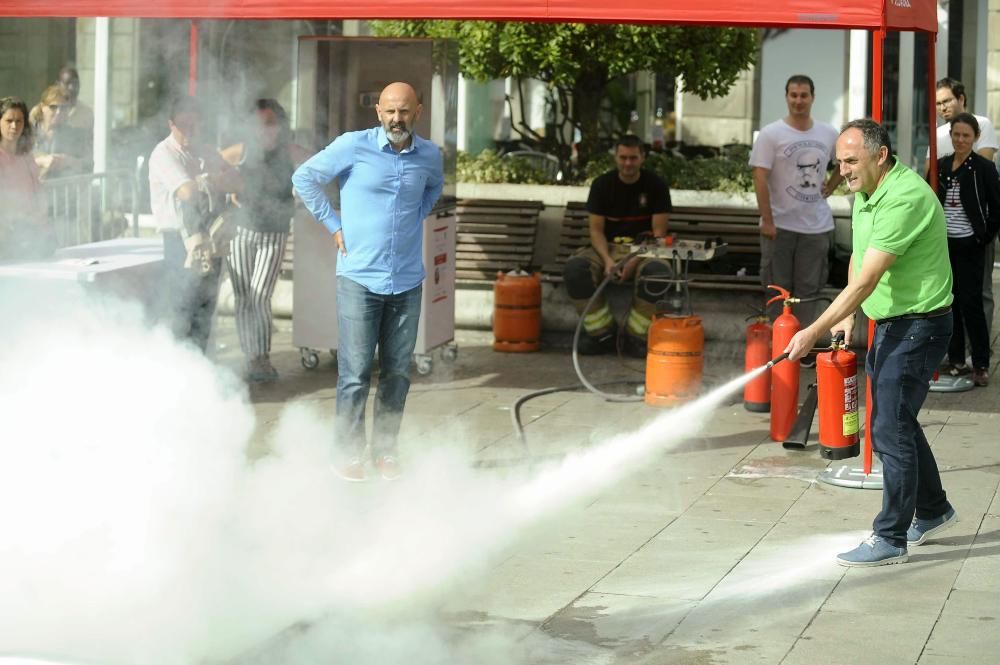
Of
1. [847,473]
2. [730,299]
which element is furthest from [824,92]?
[847,473]

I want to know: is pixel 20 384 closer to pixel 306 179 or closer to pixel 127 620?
pixel 127 620

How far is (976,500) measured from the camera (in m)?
6.64

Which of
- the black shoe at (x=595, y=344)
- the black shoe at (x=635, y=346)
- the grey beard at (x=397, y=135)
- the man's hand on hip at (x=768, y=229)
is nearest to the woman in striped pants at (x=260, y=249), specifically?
the black shoe at (x=595, y=344)

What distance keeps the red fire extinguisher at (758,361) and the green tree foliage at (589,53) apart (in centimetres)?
467

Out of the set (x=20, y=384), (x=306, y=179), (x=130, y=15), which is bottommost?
(x=20, y=384)

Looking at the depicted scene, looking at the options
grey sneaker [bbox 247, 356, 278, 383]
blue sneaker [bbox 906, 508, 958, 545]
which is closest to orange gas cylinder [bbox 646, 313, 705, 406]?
grey sneaker [bbox 247, 356, 278, 383]

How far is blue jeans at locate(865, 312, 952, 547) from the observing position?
5.57 metres

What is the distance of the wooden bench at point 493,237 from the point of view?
36.8 feet

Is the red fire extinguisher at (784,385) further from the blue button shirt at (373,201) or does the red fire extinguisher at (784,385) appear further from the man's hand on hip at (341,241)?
the man's hand on hip at (341,241)

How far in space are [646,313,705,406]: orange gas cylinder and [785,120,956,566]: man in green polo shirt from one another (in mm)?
2946

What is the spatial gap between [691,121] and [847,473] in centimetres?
1370

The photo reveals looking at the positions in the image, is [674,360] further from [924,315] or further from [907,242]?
[907,242]

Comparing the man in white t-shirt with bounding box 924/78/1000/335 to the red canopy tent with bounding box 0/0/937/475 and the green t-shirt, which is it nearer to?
the red canopy tent with bounding box 0/0/937/475

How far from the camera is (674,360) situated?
8.64m
